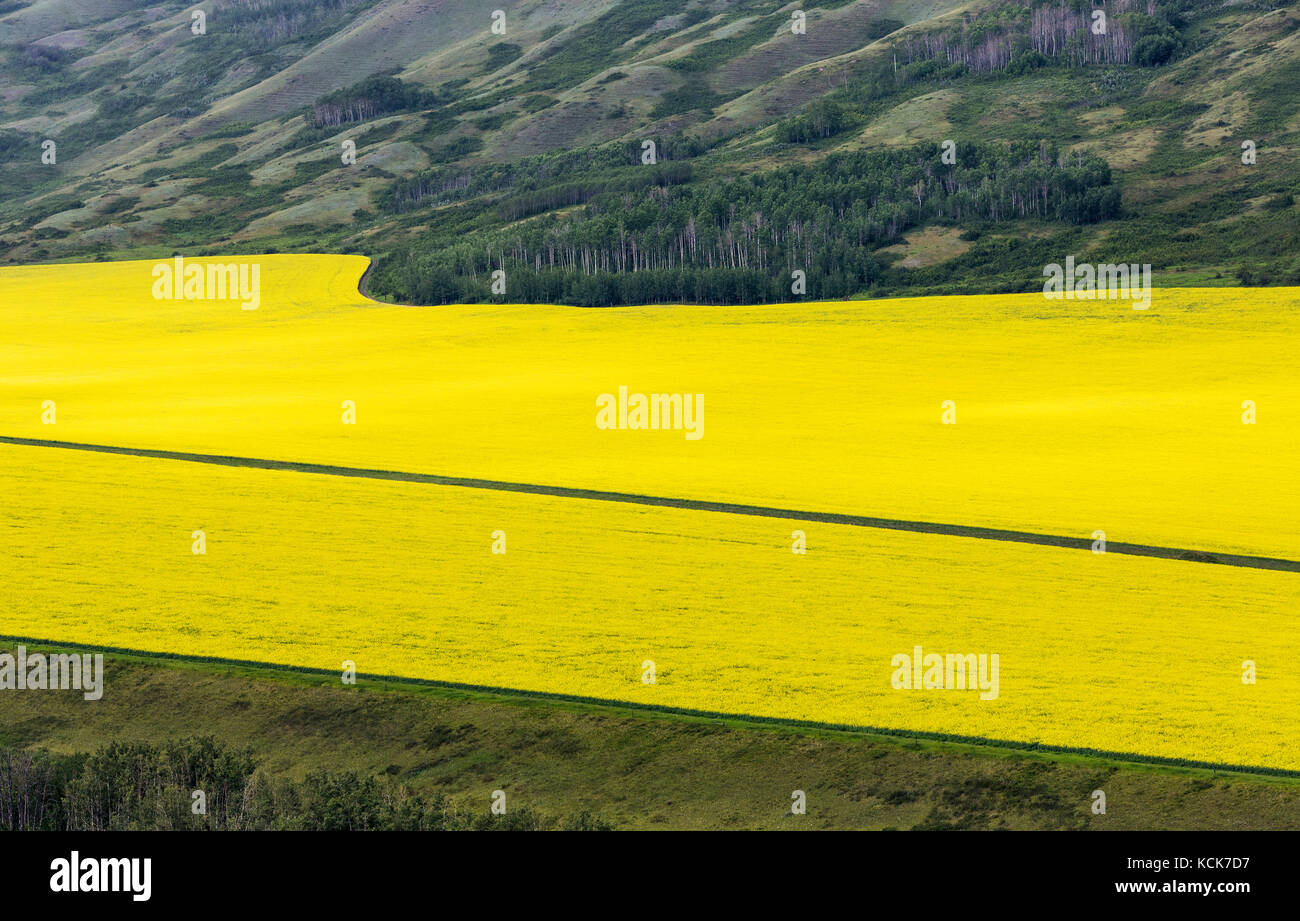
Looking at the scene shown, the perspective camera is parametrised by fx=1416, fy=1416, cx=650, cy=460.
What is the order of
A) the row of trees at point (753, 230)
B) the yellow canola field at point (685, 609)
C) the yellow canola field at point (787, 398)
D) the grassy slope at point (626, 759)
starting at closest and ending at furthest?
1. the grassy slope at point (626, 759)
2. the yellow canola field at point (685, 609)
3. the yellow canola field at point (787, 398)
4. the row of trees at point (753, 230)

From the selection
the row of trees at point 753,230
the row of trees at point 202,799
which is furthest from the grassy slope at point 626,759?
the row of trees at point 753,230

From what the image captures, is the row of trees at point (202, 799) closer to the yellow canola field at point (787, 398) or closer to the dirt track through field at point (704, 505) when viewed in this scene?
the dirt track through field at point (704, 505)

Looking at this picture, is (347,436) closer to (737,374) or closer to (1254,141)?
(737,374)

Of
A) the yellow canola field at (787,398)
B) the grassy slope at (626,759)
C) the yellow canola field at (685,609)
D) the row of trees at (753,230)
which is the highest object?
the row of trees at (753,230)

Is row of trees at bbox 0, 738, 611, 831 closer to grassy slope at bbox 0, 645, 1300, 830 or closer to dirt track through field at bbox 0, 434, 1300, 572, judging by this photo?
grassy slope at bbox 0, 645, 1300, 830
